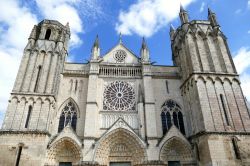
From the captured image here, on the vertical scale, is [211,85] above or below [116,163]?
above

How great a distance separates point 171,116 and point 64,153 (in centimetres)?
915

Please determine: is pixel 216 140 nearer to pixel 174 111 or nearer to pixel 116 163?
pixel 174 111

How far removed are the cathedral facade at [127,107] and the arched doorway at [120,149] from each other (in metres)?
0.07

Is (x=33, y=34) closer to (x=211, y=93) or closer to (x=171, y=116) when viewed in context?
(x=171, y=116)

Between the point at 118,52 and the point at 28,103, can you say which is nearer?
the point at 28,103

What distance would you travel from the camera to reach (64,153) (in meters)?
17.0

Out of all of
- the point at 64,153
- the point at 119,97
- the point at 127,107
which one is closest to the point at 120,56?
the point at 119,97

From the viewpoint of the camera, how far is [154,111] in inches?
722

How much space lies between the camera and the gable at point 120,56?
21672mm

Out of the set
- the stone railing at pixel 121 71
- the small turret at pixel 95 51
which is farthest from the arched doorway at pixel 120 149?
the small turret at pixel 95 51

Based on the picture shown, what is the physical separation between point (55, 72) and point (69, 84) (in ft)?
5.55

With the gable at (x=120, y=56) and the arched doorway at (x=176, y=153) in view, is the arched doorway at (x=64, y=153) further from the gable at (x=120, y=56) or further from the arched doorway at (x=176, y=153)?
the gable at (x=120, y=56)

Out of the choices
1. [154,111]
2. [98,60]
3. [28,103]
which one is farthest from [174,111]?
[28,103]

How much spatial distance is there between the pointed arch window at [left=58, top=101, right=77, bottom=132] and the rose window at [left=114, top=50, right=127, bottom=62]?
6.15 metres
